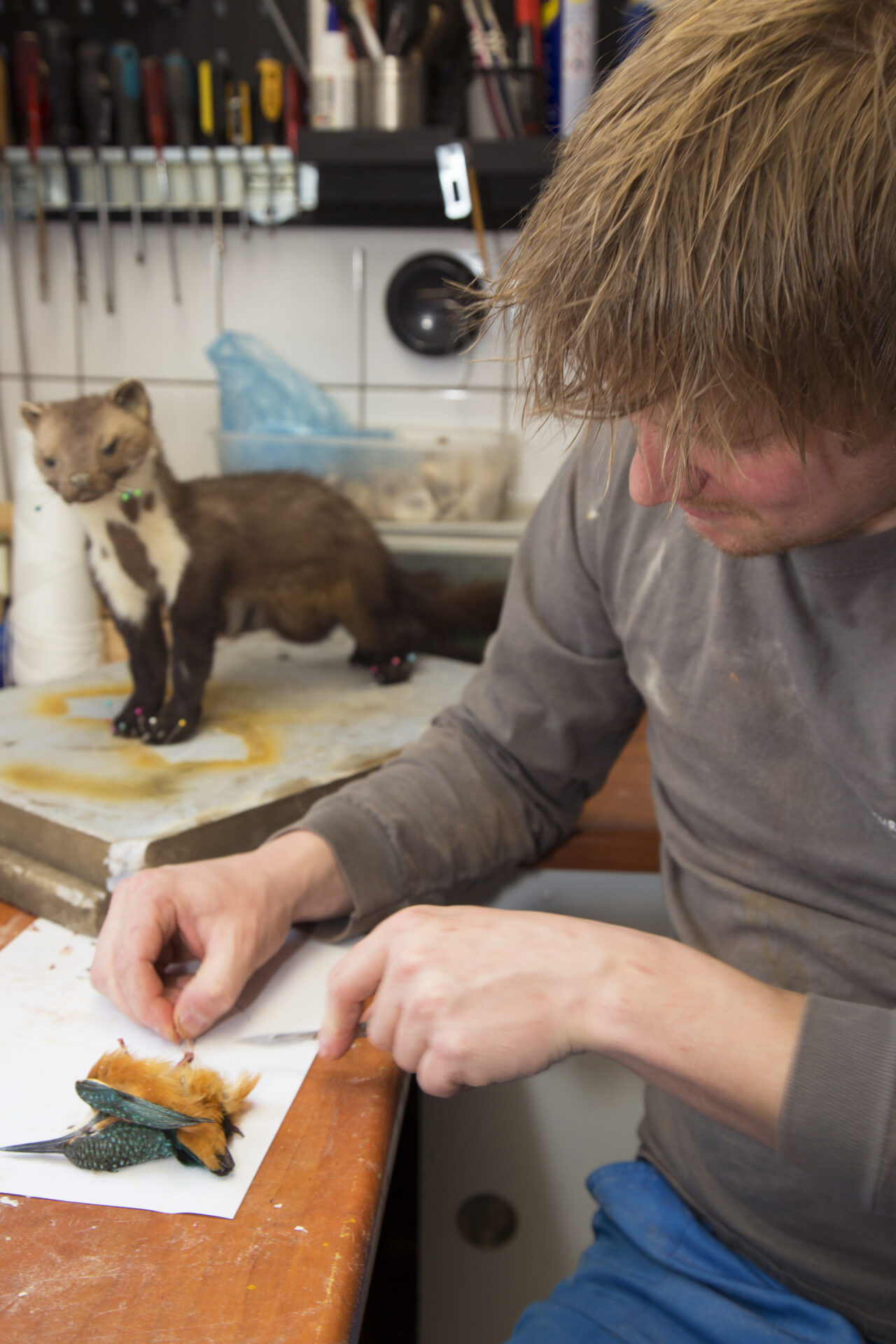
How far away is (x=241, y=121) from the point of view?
1257 mm

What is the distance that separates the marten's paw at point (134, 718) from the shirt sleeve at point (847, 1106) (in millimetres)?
702

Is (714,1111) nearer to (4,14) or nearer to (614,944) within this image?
(614,944)

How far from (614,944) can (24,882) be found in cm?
48

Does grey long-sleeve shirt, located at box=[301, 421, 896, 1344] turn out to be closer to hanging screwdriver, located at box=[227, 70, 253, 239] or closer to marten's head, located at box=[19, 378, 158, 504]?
marten's head, located at box=[19, 378, 158, 504]

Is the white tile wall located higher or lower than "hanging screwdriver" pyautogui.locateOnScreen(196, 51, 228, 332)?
lower

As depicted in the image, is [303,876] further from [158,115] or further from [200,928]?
[158,115]

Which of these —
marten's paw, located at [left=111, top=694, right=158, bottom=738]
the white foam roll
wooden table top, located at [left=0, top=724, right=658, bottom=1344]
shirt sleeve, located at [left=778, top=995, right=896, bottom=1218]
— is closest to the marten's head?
the white foam roll

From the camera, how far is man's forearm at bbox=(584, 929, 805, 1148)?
446 mm

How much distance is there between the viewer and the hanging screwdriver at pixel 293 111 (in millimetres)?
1253

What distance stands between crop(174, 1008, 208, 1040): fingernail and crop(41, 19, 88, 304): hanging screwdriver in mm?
1004

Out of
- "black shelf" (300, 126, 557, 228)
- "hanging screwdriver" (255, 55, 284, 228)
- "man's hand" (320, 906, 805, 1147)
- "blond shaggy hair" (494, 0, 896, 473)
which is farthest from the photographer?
"hanging screwdriver" (255, 55, 284, 228)

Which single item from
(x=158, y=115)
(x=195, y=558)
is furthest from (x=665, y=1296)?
(x=158, y=115)

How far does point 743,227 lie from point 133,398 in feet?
2.11

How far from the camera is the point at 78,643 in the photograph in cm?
112
